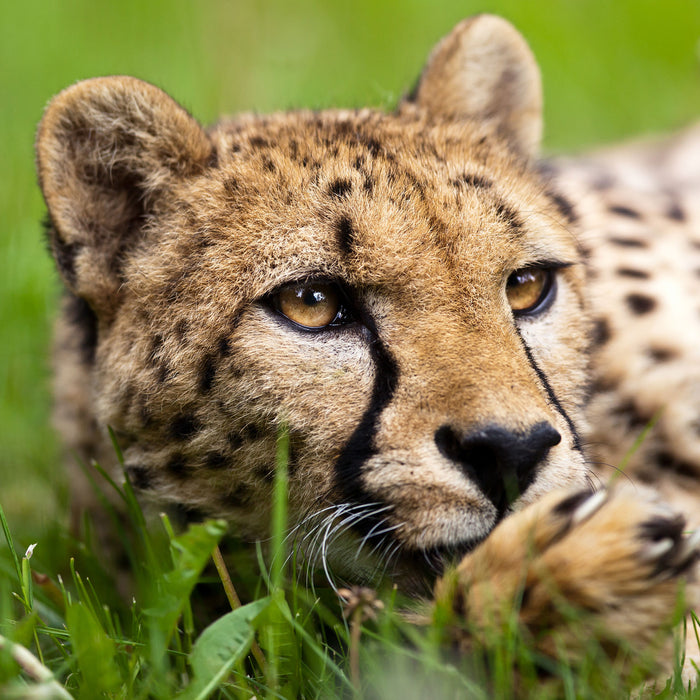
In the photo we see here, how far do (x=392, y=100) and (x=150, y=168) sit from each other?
33.5 inches

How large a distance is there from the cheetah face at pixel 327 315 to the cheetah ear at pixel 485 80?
0.27 metres

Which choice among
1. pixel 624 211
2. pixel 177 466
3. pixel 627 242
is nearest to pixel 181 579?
pixel 177 466

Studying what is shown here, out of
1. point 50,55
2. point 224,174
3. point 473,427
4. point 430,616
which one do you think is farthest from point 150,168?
point 50,55

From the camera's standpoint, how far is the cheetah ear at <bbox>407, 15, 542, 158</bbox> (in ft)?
9.28

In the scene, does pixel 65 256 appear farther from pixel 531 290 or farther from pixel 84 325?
pixel 531 290

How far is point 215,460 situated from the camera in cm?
225

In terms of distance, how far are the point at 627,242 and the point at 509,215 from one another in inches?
41.2

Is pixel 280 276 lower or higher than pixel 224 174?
lower

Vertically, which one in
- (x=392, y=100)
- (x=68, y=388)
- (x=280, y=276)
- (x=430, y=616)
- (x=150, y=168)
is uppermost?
(x=392, y=100)

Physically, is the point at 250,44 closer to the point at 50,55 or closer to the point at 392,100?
the point at 50,55

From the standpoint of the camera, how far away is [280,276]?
2.17 meters

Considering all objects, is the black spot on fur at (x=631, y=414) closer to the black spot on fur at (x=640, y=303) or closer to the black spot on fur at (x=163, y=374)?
the black spot on fur at (x=640, y=303)

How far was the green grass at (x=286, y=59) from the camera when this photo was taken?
4.98 metres

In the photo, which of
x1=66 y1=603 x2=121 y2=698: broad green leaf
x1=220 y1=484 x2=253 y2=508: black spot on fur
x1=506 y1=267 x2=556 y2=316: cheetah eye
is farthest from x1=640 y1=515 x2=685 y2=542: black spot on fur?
x1=66 y1=603 x2=121 y2=698: broad green leaf
